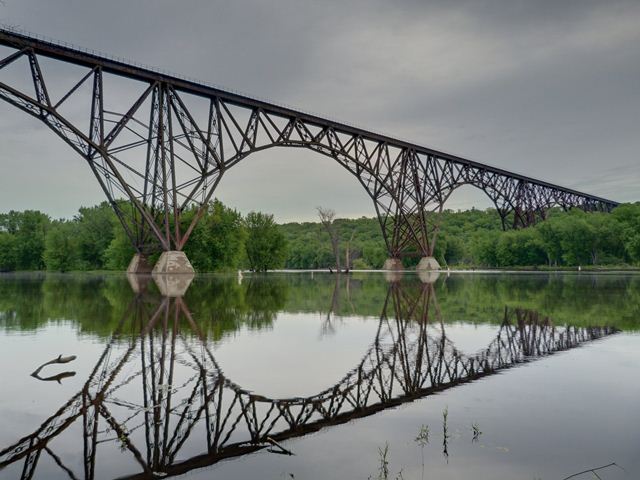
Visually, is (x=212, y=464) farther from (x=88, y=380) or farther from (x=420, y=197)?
(x=420, y=197)

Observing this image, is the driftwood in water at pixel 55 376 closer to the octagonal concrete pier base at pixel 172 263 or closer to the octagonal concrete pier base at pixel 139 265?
the octagonal concrete pier base at pixel 172 263

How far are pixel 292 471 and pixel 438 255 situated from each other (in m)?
107

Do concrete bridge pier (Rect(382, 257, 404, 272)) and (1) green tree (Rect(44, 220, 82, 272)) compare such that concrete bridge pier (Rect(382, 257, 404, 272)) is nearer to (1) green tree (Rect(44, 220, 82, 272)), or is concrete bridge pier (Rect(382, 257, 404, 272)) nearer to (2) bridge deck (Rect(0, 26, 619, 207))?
(2) bridge deck (Rect(0, 26, 619, 207))

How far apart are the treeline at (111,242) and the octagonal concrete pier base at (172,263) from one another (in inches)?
955

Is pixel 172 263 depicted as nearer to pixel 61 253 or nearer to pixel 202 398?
pixel 202 398

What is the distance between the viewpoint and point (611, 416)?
235 inches

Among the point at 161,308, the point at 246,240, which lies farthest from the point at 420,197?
the point at 161,308

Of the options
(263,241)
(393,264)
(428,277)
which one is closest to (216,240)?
(263,241)

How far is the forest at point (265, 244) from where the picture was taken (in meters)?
66.2

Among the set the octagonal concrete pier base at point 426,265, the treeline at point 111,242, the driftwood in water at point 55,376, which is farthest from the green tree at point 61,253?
the driftwood in water at point 55,376

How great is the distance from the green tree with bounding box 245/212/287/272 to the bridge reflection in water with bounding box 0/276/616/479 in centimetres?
6284

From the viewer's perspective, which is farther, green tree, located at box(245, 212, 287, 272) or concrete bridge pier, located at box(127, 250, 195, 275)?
green tree, located at box(245, 212, 287, 272)

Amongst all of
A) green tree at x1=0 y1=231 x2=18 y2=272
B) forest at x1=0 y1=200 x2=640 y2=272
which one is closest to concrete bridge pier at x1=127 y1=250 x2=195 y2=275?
forest at x1=0 y1=200 x2=640 y2=272

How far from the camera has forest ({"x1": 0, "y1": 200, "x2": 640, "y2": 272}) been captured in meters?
66.2
